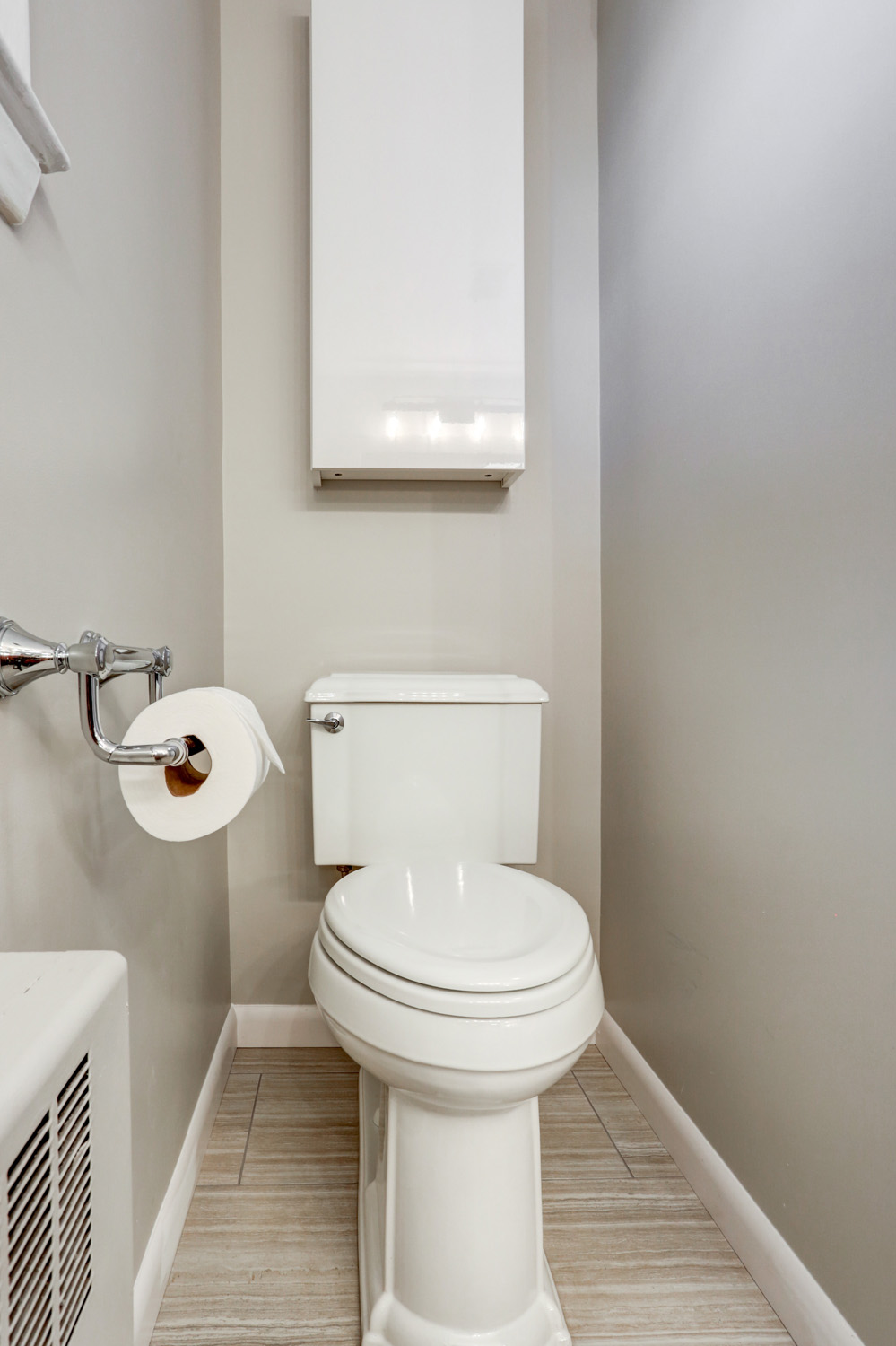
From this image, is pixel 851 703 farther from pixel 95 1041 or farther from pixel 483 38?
pixel 483 38

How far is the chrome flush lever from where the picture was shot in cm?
133

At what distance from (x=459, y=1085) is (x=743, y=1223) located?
535mm

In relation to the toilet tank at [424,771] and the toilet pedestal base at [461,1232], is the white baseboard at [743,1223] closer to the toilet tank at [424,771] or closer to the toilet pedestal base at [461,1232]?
the toilet pedestal base at [461,1232]

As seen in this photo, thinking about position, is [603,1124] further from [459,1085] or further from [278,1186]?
[459,1085]

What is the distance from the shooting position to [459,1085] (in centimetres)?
81

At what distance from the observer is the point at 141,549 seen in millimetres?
984

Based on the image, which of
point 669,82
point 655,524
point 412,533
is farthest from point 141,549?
point 669,82

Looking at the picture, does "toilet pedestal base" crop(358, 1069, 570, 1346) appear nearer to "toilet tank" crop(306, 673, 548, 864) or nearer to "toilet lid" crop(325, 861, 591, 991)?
"toilet lid" crop(325, 861, 591, 991)

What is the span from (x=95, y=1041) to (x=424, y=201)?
1.48 metres

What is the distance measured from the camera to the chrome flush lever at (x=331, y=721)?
133cm

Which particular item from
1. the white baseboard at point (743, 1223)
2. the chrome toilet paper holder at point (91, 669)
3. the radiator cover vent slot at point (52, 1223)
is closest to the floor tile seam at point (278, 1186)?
the white baseboard at point (743, 1223)

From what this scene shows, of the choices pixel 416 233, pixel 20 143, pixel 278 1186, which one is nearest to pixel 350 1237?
pixel 278 1186

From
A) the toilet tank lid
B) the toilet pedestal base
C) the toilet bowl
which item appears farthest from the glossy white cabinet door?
the toilet pedestal base

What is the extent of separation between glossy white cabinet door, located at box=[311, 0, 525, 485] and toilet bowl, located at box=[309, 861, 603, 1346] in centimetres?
89
